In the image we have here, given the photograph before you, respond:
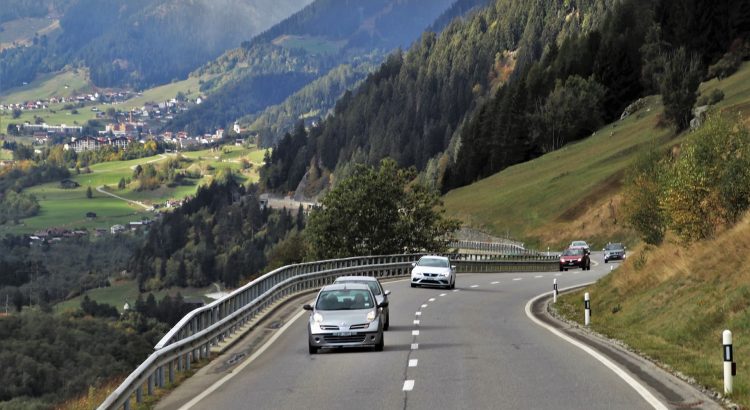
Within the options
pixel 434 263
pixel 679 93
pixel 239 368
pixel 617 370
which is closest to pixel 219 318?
pixel 239 368

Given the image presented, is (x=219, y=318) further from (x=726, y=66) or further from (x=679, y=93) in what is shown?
(x=726, y=66)

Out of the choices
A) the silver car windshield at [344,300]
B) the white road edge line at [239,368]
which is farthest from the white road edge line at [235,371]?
the silver car windshield at [344,300]

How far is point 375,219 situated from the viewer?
313 ft

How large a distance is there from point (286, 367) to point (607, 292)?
19245 millimetres

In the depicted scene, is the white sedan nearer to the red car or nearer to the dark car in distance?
the red car

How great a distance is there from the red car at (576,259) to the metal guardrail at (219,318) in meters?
11.3

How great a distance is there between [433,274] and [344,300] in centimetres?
2549

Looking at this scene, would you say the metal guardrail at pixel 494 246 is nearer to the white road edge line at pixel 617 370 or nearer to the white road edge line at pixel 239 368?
the white road edge line at pixel 239 368

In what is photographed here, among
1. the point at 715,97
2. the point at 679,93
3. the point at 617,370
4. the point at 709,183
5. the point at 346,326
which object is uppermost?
the point at 679,93

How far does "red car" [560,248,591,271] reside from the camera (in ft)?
240

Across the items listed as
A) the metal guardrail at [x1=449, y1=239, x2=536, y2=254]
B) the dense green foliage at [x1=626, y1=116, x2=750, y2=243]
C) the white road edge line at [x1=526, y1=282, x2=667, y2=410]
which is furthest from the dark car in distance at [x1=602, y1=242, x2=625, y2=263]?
the white road edge line at [x1=526, y1=282, x2=667, y2=410]

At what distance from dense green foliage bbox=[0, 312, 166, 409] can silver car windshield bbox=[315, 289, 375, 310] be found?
83977mm

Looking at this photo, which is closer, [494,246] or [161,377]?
[161,377]

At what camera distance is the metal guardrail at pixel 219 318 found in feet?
60.5
